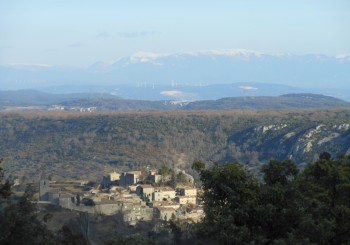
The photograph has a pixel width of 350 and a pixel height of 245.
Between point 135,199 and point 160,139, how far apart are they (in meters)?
41.8

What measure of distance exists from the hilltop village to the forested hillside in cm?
1769

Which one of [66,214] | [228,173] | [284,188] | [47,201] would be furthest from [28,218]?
[47,201]

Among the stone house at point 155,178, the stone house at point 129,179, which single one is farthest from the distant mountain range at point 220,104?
the stone house at point 129,179

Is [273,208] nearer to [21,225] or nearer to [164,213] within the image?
[21,225]

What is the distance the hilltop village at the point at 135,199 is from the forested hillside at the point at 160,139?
17.7 metres

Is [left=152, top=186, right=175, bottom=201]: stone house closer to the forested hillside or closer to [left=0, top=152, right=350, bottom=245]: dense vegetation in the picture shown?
[left=0, top=152, right=350, bottom=245]: dense vegetation

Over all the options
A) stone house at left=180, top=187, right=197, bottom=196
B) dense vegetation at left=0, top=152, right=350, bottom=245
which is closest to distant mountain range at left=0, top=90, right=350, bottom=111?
stone house at left=180, top=187, right=197, bottom=196

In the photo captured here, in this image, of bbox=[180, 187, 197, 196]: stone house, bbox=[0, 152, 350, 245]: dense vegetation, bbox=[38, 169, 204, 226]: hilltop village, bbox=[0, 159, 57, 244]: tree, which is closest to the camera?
bbox=[0, 159, 57, 244]: tree

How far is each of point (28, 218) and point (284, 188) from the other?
16.1 feet

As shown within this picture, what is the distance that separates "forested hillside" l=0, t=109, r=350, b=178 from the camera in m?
62.8

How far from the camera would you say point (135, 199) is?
32.9 m

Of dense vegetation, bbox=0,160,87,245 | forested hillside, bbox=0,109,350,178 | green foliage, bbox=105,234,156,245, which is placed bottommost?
forested hillside, bbox=0,109,350,178

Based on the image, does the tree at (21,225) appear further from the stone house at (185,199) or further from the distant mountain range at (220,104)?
the distant mountain range at (220,104)

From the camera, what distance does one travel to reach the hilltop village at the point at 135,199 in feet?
96.0
